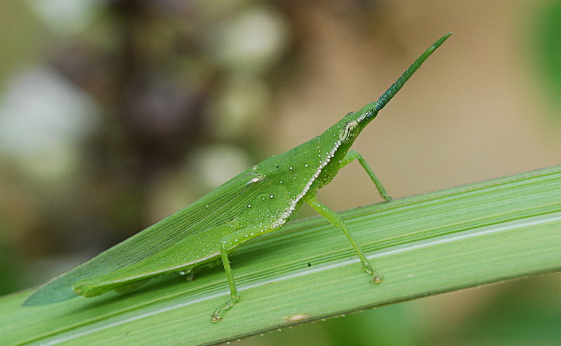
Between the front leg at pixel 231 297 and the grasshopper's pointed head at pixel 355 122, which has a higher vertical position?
the grasshopper's pointed head at pixel 355 122

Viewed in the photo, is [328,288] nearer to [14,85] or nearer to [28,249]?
[28,249]

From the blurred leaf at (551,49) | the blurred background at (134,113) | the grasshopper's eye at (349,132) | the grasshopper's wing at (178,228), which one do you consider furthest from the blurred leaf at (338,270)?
the blurred leaf at (551,49)

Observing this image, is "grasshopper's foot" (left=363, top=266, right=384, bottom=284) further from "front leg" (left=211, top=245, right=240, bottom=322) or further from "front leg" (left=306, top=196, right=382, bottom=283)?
"front leg" (left=211, top=245, right=240, bottom=322)

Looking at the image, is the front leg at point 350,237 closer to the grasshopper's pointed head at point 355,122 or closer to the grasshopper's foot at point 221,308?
the grasshopper's pointed head at point 355,122

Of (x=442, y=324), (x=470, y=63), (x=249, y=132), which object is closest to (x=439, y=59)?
(x=470, y=63)

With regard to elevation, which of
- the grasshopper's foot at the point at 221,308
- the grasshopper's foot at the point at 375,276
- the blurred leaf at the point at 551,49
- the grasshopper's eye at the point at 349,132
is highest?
the blurred leaf at the point at 551,49

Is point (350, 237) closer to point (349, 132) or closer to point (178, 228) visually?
point (349, 132)
